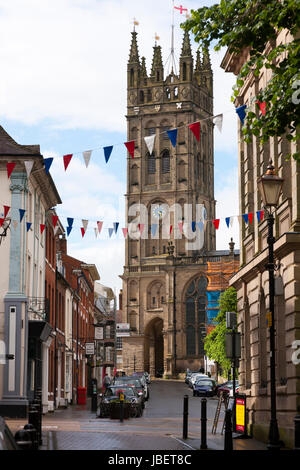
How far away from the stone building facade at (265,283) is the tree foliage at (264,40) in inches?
162

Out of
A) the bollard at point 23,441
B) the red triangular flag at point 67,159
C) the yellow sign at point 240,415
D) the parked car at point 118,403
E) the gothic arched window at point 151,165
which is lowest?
the parked car at point 118,403

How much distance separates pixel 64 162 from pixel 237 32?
771 centimetres

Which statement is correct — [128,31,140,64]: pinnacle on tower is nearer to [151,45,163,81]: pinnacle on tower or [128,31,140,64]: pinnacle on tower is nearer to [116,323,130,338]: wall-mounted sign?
[151,45,163,81]: pinnacle on tower

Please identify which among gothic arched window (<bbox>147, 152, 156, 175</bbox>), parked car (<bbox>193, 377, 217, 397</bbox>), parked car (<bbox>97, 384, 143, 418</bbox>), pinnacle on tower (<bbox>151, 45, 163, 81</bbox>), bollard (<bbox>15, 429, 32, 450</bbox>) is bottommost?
parked car (<bbox>193, 377, 217, 397</bbox>)

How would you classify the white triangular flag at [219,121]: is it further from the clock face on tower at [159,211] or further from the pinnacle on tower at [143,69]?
the pinnacle on tower at [143,69]

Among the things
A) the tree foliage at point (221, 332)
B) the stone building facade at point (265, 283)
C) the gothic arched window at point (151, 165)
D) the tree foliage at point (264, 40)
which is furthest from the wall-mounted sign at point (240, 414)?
the gothic arched window at point (151, 165)

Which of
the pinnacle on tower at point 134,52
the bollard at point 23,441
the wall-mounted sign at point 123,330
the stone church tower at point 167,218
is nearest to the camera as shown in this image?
the bollard at point 23,441

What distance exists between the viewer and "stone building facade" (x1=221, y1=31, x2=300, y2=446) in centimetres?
1588

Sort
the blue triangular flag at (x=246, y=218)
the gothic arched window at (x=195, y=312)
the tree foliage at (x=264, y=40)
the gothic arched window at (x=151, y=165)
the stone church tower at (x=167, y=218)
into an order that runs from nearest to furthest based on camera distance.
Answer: the tree foliage at (x=264, y=40) < the blue triangular flag at (x=246, y=218) < the gothic arched window at (x=195, y=312) < the stone church tower at (x=167, y=218) < the gothic arched window at (x=151, y=165)

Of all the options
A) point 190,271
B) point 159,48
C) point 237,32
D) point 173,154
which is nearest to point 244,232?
point 237,32

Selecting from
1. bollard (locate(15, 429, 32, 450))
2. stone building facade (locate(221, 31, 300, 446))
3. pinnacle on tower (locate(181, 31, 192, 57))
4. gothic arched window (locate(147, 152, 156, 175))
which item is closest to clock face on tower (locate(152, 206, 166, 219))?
gothic arched window (locate(147, 152, 156, 175))

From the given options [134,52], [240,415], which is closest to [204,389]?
[240,415]

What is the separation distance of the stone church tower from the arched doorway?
0.13 metres

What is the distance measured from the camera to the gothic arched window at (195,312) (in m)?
101
